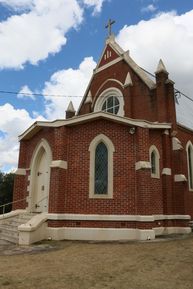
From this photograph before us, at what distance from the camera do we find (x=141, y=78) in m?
18.7

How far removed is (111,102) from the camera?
21.3m

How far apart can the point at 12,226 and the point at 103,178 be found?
4.88 meters

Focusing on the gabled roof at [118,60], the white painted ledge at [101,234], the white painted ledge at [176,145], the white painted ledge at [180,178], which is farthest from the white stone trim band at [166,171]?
the gabled roof at [118,60]

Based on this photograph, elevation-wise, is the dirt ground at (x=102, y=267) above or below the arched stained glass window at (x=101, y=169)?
below

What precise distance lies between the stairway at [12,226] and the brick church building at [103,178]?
2.09ft

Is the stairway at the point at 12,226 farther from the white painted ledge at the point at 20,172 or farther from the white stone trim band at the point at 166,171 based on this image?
the white stone trim band at the point at 166,171

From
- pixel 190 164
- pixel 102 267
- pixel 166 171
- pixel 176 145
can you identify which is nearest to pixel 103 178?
pixel 166 171

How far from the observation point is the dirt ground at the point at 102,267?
20.4 ft

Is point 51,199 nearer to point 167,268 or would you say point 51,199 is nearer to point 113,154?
point 113,154

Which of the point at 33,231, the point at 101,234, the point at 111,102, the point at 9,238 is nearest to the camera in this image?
the point at 33,231

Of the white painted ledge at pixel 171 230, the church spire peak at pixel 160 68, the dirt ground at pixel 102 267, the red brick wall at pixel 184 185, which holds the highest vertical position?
the church spire peak at pixel 160 68

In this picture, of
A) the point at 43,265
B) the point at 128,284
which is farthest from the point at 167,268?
the point at 43,265

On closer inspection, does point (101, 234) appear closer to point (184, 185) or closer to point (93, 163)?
point (93, 163)

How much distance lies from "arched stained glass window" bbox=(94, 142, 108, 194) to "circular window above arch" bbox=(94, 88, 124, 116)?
6522 millimetres
